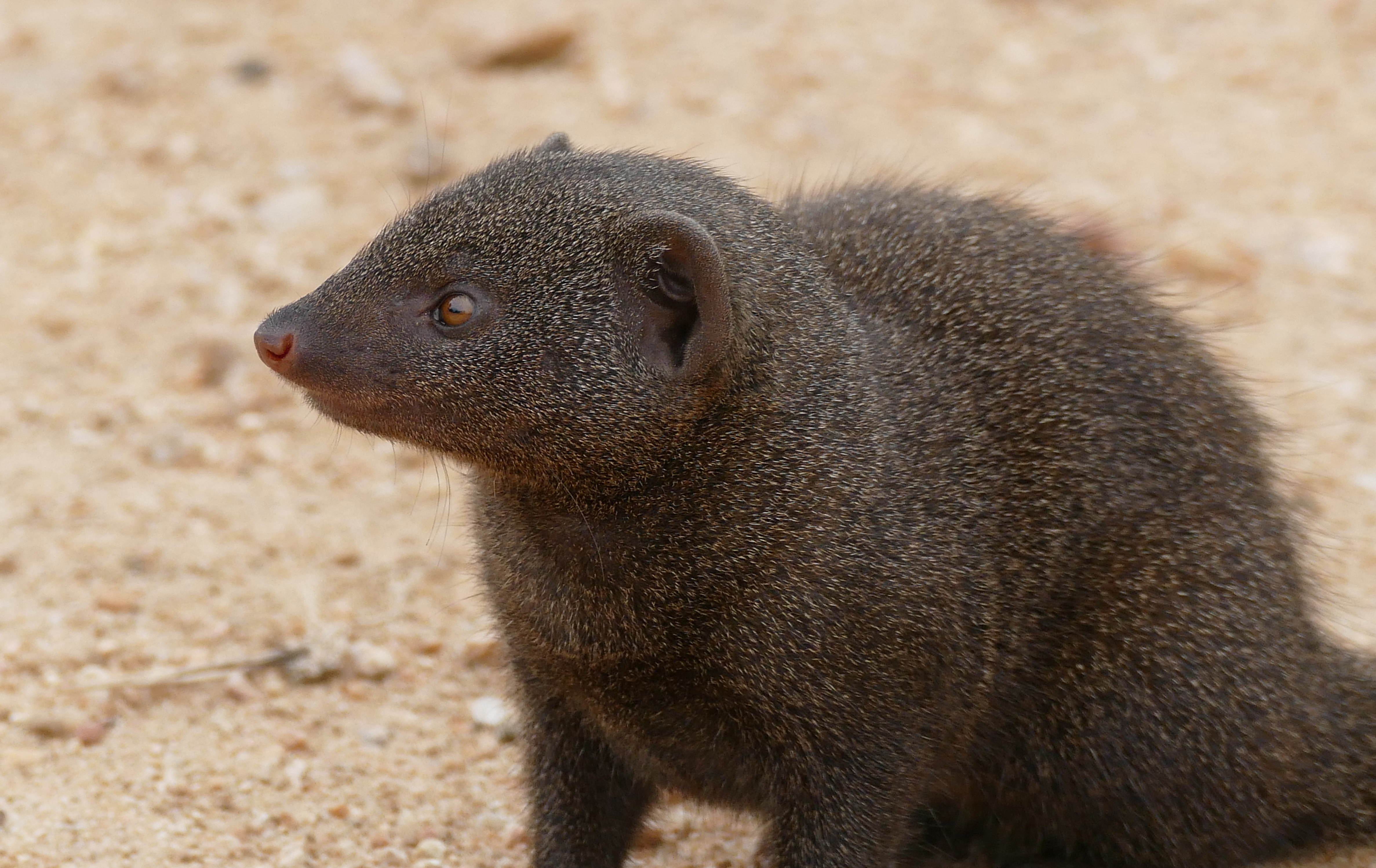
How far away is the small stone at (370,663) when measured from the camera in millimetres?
4562

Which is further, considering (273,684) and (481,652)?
(481,652)

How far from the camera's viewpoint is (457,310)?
3.33 metres

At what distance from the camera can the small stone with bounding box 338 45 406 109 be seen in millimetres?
7039

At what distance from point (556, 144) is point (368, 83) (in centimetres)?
361

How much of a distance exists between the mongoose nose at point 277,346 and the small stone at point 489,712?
4.93 feet

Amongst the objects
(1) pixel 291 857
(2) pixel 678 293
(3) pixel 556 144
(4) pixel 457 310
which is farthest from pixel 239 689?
(2) pixel 678 293

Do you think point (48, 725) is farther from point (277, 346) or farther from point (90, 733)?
point (277, 346)

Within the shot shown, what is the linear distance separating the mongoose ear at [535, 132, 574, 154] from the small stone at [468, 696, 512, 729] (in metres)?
1.60

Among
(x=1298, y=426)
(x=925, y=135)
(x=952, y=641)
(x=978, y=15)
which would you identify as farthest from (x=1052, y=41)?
(x=952, y=641)

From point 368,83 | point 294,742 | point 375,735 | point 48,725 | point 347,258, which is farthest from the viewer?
point 368,83

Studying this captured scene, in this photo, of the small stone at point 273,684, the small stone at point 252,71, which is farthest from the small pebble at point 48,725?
the small stone at point 252,71

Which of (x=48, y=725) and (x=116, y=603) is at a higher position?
(x=48, y=725)

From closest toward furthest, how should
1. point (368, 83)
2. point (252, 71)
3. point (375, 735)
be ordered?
1. point (375, 735)
2. point (368, 83)
3. point (252, 71)

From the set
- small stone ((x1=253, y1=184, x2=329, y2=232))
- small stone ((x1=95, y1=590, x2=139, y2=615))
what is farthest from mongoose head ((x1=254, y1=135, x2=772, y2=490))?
small stone ((x1=253, y1=184, x2=329, y2=232))
